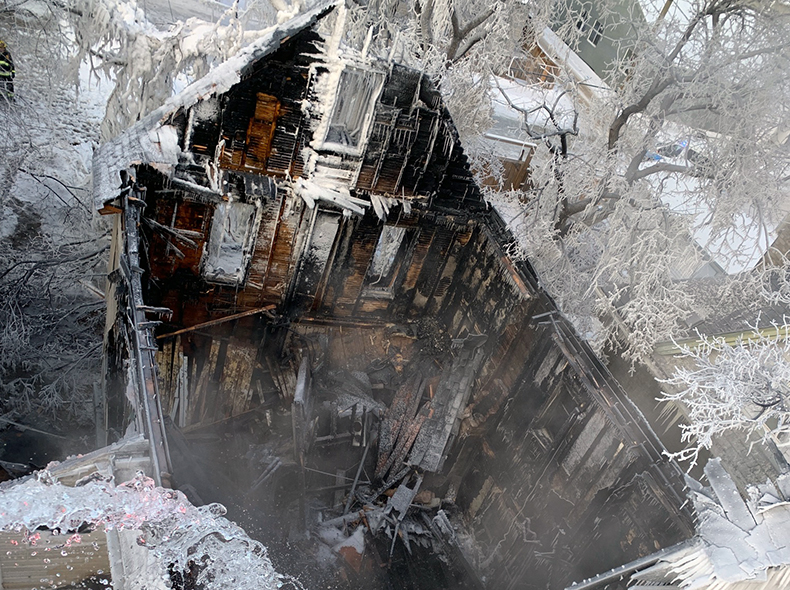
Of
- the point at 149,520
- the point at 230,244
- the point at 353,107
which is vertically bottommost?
the point at 230,244

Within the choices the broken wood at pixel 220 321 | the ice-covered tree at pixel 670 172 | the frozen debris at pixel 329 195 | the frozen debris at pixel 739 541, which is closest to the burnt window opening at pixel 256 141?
the frozen debris at pixel 329 195

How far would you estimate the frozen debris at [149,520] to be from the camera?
4.61m

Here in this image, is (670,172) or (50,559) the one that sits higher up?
(670,172)

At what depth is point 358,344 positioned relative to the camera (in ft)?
38.0

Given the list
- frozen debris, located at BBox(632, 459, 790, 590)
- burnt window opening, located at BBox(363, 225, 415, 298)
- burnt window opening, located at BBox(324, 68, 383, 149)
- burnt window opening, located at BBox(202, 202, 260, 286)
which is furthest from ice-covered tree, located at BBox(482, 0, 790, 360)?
frozen debris, located at BBox(632, 459, 790, 590)

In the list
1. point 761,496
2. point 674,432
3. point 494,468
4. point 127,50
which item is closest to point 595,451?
point 494,468

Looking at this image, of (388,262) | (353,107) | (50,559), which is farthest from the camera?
(388,262)

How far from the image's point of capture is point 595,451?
8133 mm

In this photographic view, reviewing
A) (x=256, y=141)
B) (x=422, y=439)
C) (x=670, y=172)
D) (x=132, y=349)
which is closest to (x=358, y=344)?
(x=422, y=439)

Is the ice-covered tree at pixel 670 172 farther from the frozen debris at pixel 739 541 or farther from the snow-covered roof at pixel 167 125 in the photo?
the frozen debris at pixel 739 541

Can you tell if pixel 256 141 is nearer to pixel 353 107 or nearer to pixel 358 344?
pixel 353 107

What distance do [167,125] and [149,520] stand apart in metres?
5.97

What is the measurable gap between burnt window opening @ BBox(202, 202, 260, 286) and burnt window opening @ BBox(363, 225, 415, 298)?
2.47 metres

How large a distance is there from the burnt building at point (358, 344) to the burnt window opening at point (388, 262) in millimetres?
47
